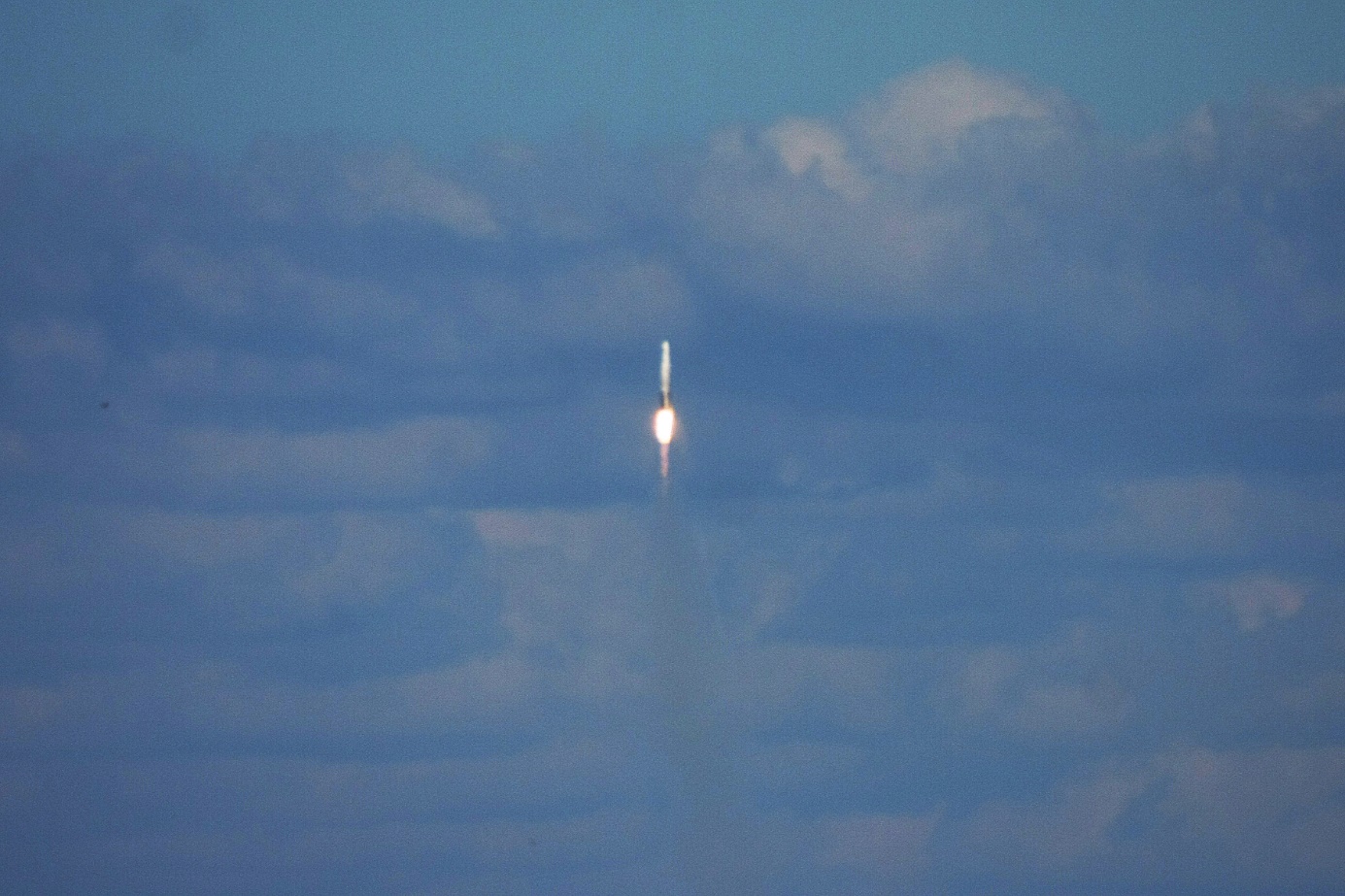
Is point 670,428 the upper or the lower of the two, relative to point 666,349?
lower

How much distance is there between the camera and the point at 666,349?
8900 cm

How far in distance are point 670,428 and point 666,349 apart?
8700 millimetres

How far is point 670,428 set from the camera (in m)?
88.5
